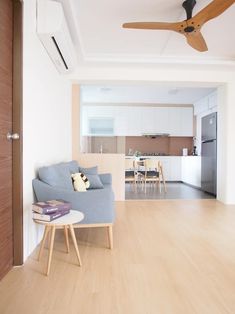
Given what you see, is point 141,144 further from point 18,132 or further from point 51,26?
point 18,132

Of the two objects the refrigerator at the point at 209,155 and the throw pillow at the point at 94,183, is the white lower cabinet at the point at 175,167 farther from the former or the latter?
the throw pillow at the point at 94,183

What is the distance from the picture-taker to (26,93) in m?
2.13

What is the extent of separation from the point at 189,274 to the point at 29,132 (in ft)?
6.00

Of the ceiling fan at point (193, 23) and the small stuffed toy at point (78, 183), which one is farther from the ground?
the ceiling fan at point (193, 23)

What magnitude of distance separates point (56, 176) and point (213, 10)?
2145 millimetres

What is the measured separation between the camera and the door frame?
195cm

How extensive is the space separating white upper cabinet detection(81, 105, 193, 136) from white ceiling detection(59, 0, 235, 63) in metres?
3.64

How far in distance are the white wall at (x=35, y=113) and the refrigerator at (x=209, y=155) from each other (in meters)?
3.34

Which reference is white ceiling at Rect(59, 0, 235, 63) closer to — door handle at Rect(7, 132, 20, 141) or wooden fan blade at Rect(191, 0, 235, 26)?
wooden fan blade at Rect(191, 0, 235, 26)

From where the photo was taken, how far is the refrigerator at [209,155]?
5.07 metres

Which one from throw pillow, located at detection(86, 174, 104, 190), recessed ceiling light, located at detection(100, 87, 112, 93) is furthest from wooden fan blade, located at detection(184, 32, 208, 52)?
recessed ceiling light, located at detection(100, 87, 112, 93)

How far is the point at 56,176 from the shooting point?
2559mm


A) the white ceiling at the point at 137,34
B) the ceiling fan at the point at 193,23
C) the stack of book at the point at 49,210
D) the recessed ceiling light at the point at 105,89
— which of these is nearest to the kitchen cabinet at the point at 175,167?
the recessed ceiling light at the point at 105,89

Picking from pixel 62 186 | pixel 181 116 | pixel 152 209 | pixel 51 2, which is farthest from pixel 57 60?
pixel 181 116
